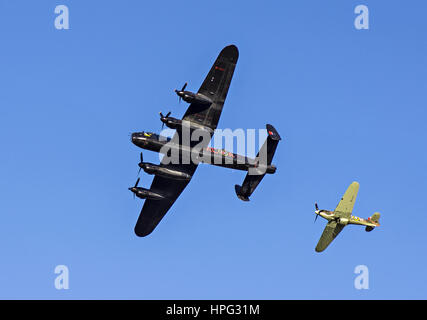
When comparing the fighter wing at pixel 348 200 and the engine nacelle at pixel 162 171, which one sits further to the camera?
the fighter wing at pixel 348 200

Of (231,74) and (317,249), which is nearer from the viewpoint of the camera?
(231,74)

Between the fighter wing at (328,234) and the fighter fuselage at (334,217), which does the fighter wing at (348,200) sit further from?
the fighter wing at (328,234)

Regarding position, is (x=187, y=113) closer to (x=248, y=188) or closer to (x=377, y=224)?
(x=248, y=188)

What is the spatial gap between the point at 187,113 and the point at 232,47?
7.22m

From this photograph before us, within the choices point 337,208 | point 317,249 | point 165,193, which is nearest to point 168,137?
point 165,193

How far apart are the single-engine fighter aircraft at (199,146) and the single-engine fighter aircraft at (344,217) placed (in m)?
16.5

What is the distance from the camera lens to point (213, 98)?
52.8 m

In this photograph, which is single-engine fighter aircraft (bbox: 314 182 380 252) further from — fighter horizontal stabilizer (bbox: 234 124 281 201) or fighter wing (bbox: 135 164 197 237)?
fighter wing (bbox: 135 164 197 237)

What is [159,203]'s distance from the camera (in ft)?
194

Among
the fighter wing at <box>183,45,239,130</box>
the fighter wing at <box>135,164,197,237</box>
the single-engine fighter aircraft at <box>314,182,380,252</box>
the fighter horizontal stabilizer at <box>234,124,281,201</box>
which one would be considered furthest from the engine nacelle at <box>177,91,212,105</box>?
the single-engine fighter aircraft at <box>314,182,380,252</box>

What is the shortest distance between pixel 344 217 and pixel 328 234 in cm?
441

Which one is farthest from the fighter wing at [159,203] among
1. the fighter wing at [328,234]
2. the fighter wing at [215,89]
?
the fighter wing at [328,234]

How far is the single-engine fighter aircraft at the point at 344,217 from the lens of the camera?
223 feet

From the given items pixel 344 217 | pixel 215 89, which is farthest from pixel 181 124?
pixel 344 217
